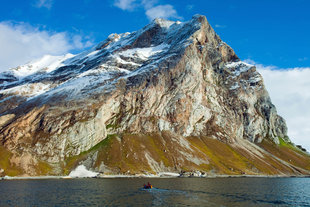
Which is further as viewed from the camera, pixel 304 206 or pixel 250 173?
pixel 250 173

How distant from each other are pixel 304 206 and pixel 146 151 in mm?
132609

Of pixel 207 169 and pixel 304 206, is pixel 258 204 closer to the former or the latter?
pixel 304 206

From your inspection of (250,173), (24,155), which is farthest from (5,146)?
(250,173)

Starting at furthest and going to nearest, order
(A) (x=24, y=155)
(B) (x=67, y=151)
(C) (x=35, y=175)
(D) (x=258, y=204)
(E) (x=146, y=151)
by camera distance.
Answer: (E) (x=146, y=151), (B) (x=67, y=151), (A) (x=24, y=155), (C) (x=35, y=175), (D) (x=258, y=204)

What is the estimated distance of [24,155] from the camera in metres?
162

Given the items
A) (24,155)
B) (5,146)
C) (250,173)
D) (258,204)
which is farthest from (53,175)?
(250,173)

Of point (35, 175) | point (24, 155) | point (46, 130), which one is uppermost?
point (46, 130)

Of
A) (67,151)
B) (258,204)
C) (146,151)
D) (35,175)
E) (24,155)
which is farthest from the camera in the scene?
(146,151)

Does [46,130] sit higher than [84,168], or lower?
higher

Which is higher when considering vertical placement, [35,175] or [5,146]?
[5,146]

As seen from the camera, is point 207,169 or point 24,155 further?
point 207,169

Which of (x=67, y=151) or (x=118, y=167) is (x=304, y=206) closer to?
(x=118, y=167)

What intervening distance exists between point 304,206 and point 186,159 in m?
126

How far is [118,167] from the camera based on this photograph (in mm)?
170875
